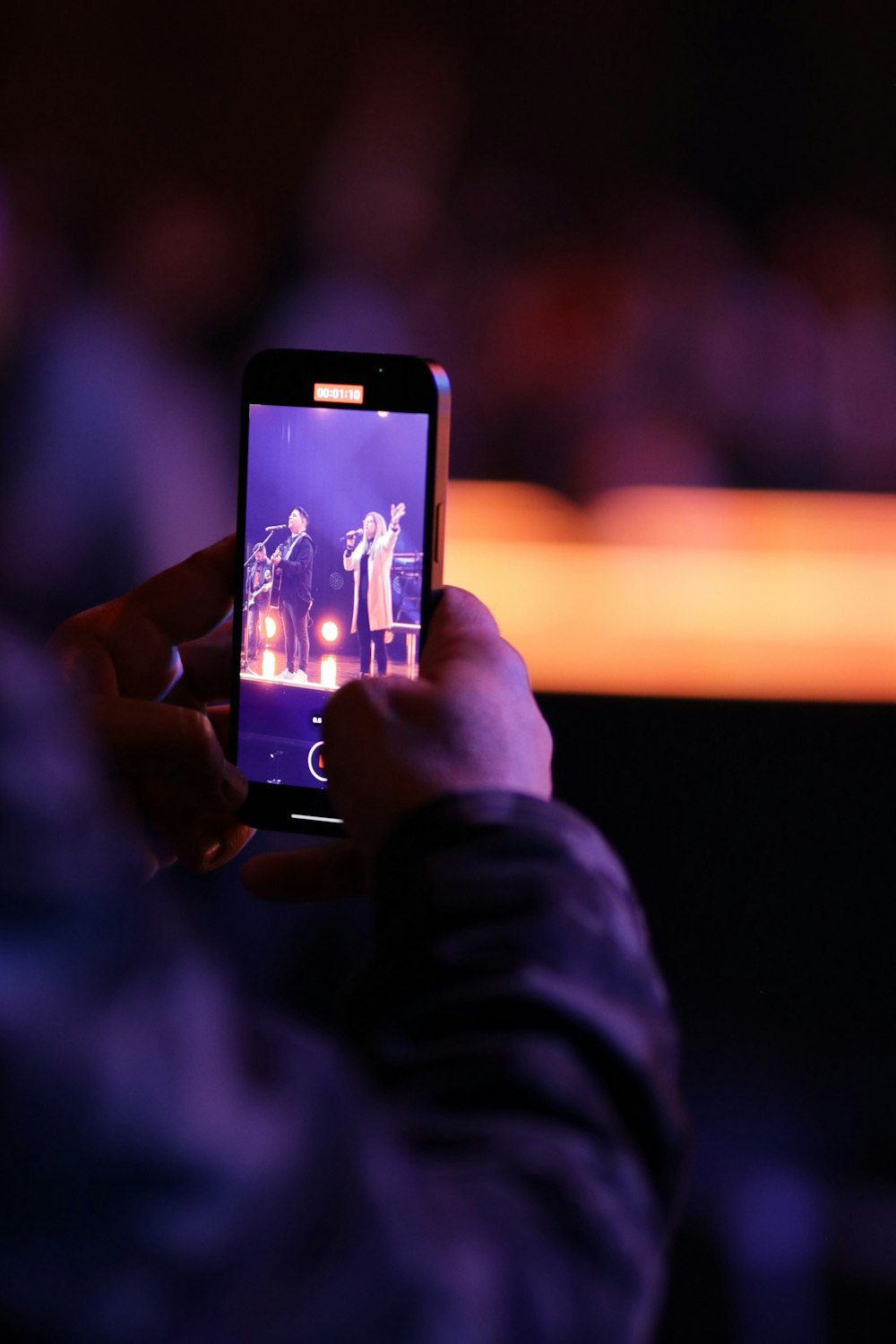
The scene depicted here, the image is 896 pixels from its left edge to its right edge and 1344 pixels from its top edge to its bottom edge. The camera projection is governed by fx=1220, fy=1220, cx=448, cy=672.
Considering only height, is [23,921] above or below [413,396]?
below

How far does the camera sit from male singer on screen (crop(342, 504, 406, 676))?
885mm

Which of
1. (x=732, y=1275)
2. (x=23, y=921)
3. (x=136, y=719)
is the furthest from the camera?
(x=732, y=1275)

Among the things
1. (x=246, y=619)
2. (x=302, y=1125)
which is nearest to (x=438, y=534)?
(x=246, y=619)

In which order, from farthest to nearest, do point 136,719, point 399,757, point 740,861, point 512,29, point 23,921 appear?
point 740,861
point 512,29
point 136,719
point 399,757
point 23,921

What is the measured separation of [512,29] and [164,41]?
0.50 metres

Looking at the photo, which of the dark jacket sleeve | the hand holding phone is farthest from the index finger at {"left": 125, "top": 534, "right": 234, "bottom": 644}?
the dark jacket sleeve

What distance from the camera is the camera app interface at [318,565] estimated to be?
889 mm

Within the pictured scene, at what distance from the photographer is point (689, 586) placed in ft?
5.81

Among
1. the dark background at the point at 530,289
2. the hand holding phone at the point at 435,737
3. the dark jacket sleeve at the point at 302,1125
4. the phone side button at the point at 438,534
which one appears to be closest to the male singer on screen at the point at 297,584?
the phone side button at the point at 438,534

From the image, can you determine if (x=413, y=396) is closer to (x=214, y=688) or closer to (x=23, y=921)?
(x=214, y=688)

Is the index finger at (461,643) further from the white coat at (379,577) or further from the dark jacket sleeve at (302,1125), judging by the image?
the dark jacket sleeve at (302,1125)

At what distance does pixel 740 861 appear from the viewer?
6.14ft

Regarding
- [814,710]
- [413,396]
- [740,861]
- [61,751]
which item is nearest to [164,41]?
[413,396]

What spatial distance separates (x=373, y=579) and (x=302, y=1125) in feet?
2.08
